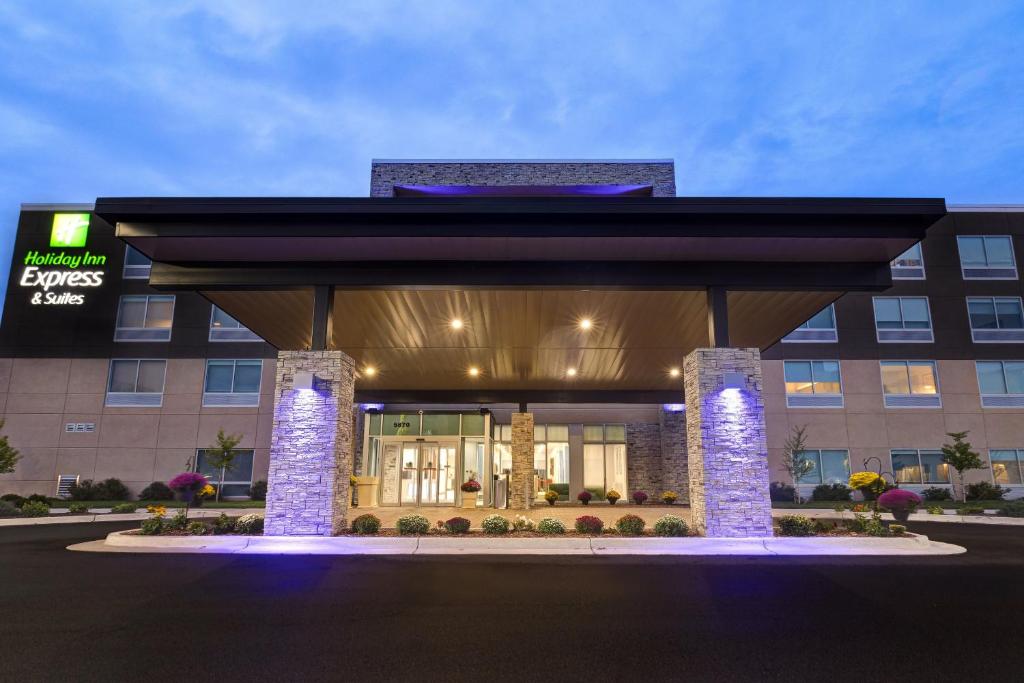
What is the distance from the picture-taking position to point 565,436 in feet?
87.2

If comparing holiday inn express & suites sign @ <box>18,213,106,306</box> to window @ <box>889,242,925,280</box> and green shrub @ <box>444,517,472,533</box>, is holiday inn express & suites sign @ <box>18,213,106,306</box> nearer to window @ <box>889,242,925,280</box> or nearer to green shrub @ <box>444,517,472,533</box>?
green shrub @ <box>444,517,472,533</box>

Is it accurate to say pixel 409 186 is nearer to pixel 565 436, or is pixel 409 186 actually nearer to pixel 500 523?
pixel 565 436

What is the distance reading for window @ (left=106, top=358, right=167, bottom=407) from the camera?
2683 cm

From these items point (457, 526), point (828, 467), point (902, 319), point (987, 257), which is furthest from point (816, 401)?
point (457, 526)

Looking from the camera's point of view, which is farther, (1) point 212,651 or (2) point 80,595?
(2) point 80,595

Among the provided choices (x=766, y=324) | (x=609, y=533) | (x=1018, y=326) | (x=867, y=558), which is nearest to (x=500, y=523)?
(x=609, y=533)

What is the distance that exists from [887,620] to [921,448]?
25.3 m

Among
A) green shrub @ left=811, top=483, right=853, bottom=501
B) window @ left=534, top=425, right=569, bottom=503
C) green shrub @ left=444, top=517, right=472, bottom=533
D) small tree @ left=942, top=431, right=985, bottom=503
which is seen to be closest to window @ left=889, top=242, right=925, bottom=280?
small tree @ left=942, top=431, right=985, bottom=503

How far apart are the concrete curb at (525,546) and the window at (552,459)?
15.5 meters

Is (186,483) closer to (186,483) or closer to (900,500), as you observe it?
(186,483)

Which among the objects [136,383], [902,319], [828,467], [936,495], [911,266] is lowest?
[936,495]

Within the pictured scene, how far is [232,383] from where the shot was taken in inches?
1075

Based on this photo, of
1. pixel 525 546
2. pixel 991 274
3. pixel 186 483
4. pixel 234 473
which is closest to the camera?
pixel 525 546

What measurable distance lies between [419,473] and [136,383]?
1463 cm
